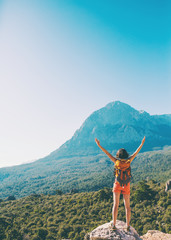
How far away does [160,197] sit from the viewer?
30812 mm

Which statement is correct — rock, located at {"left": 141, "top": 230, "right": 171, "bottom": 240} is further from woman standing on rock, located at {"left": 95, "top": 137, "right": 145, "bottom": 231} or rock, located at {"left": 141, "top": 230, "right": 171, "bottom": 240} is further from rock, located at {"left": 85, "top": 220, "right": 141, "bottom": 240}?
woman standing on rock, located at {"left": 95, "top": 137, "right": 145, "bottom": 231}

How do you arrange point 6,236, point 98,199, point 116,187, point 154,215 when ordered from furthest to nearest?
point 98,199
point 154,215
point 6,236
point 116,187

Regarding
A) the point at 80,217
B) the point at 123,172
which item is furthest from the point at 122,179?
the point at 80,217

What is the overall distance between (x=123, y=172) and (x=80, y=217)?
90.4 feet

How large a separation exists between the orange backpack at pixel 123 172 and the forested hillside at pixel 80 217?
855 inches

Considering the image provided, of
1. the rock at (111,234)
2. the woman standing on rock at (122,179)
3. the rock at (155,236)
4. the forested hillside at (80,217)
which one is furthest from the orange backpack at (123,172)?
the forested hillside at (80,217)

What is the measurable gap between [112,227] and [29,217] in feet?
100

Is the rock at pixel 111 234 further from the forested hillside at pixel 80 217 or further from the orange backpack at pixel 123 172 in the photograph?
the forested hillside at pixel 80 217

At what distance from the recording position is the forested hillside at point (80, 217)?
77.8ft

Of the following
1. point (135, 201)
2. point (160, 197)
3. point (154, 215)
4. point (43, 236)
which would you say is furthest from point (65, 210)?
point (160, 197)

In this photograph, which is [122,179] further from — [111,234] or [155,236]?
[155,236]

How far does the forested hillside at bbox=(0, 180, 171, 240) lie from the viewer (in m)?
23.7

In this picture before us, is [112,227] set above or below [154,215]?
above

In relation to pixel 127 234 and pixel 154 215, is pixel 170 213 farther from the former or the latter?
pixel 127 234
